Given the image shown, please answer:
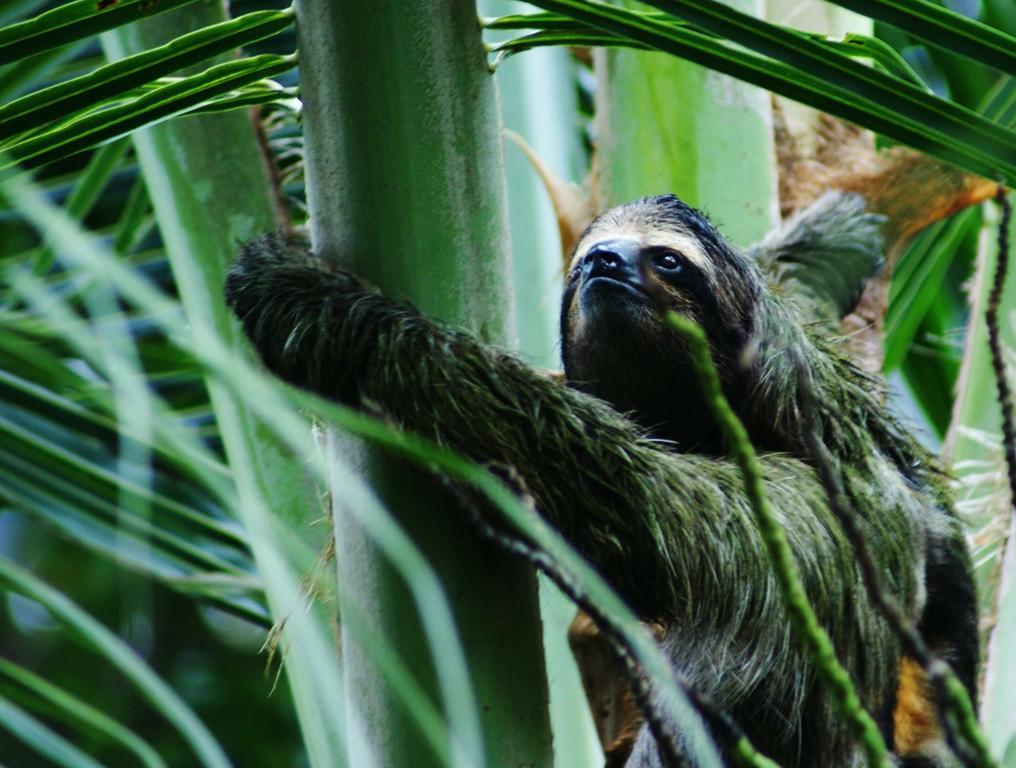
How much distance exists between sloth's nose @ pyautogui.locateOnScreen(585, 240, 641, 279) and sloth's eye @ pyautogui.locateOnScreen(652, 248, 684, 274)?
138 millimetres

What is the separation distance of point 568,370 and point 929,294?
148cm

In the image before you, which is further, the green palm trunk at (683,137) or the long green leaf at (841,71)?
the green palm trunk at (683,137)

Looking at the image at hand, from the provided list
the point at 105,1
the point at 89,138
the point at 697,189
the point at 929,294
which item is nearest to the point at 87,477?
the point at 89,138

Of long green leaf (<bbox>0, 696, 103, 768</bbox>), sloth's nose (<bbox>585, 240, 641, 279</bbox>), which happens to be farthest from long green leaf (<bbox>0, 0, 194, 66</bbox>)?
sloth's nose (<bbox>585, 240, 641, 279</bbox>)

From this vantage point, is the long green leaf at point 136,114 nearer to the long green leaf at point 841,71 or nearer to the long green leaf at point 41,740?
the long green leaf at point 841,71

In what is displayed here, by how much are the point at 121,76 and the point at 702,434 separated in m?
1.79

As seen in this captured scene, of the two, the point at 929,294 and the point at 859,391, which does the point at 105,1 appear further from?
the point at 929,294

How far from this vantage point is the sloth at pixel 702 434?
2.18 metres

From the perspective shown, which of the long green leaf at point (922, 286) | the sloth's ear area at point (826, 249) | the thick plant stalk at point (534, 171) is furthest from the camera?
the long green leaf at point (922, 286)

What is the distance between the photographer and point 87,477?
241cm

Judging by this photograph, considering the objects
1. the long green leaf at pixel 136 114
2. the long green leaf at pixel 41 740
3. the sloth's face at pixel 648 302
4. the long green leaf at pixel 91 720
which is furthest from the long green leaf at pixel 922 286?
the long green leaf at pixel 41 740

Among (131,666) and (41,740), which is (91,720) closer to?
(41,740)

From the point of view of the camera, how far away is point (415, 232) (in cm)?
180

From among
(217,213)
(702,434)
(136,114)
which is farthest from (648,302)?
(136,114)
